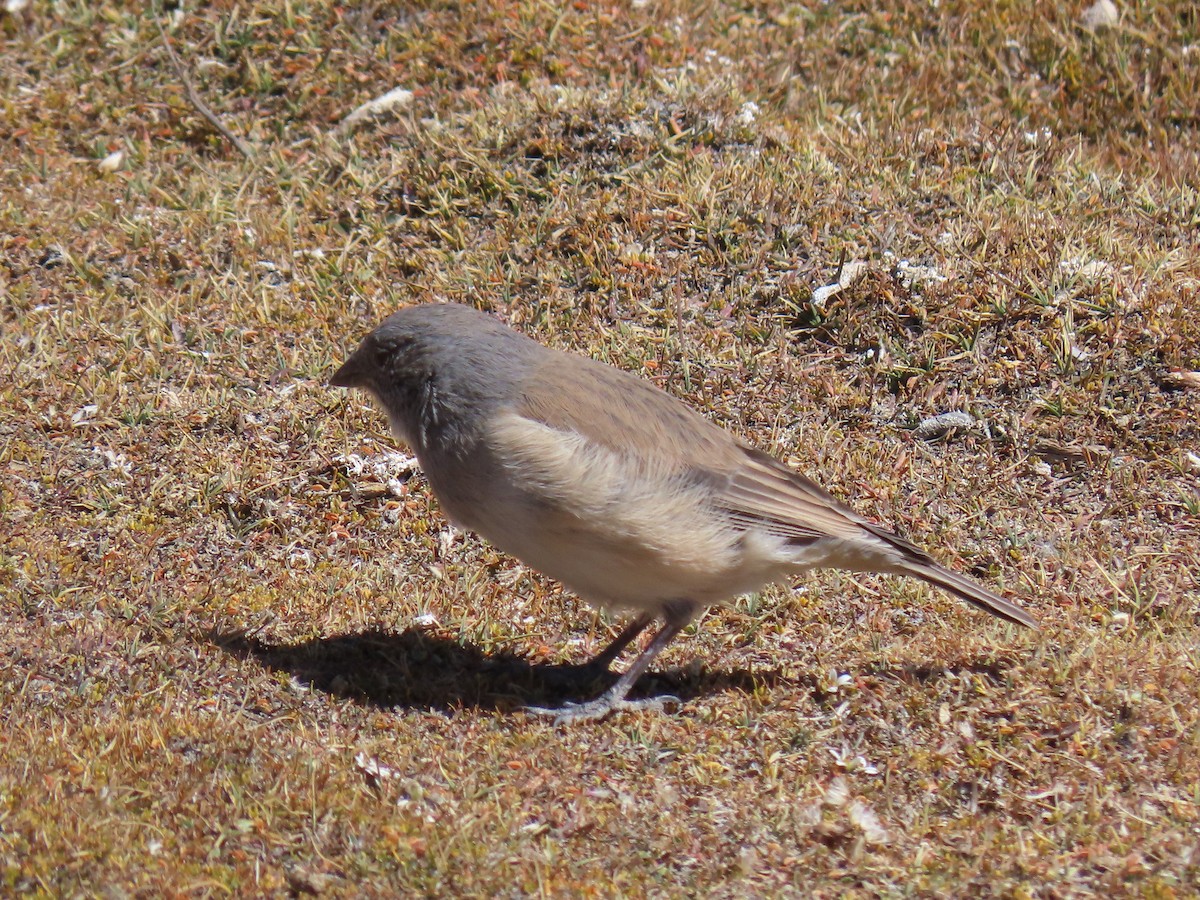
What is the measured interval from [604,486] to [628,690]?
0.97m

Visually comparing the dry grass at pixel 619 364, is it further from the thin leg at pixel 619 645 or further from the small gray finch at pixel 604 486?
the small gray finch at pixel 604 486

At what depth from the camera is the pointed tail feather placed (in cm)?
608

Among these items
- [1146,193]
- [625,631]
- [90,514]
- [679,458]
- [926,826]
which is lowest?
[90,514]

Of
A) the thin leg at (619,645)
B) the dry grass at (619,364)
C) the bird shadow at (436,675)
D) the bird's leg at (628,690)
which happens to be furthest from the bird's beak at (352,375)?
the bird's leg at (628,690)

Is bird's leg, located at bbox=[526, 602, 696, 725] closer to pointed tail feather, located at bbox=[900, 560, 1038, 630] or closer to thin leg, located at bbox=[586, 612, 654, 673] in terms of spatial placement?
thin leg, located at bbox=[586, 612, 654, 673]

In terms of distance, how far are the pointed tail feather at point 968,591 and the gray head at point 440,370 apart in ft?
6.31

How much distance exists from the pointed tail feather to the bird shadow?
78cm

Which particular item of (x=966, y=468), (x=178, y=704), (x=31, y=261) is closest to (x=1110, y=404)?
(x=966, y=468)

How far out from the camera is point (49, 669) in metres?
5.80

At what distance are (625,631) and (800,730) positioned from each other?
1136 millimetres

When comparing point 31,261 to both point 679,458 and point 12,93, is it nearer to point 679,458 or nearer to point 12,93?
point 12,93

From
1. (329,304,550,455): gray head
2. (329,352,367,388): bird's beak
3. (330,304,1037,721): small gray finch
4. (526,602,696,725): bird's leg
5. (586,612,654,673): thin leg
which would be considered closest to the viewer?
(330,304,1037,721): small gray finch

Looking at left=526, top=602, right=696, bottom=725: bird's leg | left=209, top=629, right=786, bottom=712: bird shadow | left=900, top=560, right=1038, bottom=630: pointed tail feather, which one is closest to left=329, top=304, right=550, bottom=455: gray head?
left=209, top=629, right=786, bottom=712: bird shadow

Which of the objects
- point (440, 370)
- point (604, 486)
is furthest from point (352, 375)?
point (604, 486)
